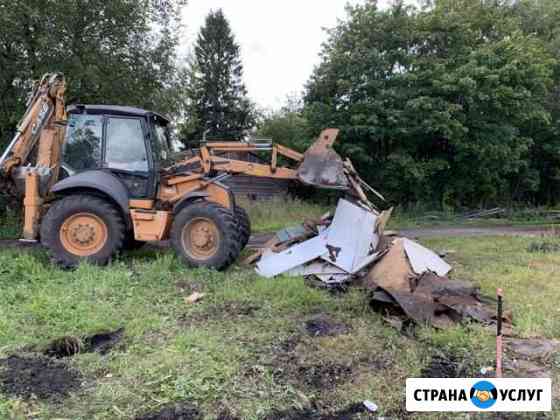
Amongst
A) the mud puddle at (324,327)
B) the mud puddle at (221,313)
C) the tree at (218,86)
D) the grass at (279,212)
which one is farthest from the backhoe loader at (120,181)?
the tree at (218,86)

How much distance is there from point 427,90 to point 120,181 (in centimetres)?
1110

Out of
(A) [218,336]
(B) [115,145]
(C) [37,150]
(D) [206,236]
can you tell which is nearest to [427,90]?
(D) [206,236]

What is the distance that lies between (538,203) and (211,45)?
20457mm

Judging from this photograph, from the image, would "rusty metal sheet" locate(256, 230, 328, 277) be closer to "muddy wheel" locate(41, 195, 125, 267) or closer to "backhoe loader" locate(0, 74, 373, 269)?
"backhoe loader" locate(0, 74, 373, 269)

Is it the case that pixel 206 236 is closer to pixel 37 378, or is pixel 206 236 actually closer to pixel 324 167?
pixel 324 167

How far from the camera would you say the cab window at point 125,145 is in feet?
20.1

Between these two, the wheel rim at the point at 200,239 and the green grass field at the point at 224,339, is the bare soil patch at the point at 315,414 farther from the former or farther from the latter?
the wheel rim at the point at 200,239

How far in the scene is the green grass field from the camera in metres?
2.70

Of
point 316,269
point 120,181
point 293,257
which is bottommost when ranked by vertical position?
point 316,269

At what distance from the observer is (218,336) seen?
3684 millimetres

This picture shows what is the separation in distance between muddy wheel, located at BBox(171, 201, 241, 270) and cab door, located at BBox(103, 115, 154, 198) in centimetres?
73

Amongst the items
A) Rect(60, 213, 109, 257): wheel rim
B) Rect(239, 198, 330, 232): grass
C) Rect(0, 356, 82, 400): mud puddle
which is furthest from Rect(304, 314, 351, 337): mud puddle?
Rect(239, 198, 330, 232): grass

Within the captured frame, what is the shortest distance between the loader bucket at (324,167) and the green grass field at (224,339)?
1.57 metres

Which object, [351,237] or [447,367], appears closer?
[447,367]
